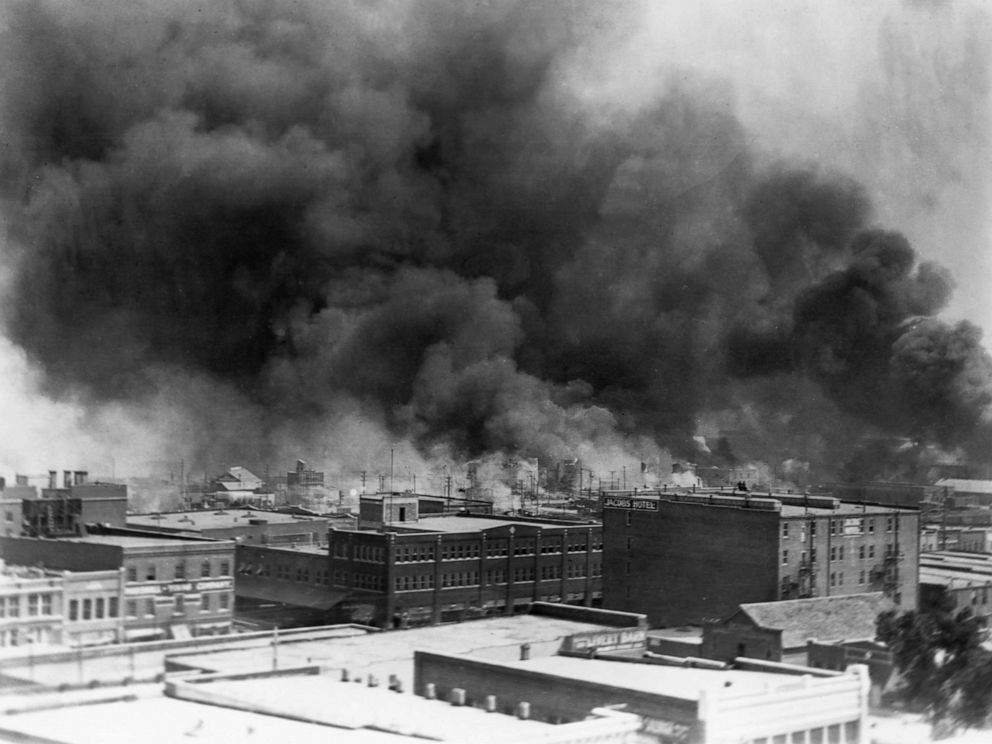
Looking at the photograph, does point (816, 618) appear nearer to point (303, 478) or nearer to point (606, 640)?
point (606, 640)

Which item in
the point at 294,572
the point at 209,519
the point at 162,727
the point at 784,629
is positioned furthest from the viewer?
the point at 209,519

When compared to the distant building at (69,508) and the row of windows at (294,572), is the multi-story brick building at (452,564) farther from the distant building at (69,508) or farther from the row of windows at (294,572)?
the distant building at (69,508)

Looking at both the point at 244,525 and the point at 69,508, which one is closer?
the point at 69,508

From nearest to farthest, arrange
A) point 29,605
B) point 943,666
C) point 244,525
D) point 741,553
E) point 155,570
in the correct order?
point 29,605 < point 155,570 < point 943,666 < point 244,525 < point 741,553

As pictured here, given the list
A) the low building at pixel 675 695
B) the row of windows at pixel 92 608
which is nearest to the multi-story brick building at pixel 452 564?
the low building at pixel 675 695

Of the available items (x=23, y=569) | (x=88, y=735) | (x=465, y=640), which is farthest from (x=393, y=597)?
(x=88, y=735)

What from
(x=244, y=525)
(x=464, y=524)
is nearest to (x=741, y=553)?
(x=464, y=524)

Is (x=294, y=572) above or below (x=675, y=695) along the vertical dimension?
above

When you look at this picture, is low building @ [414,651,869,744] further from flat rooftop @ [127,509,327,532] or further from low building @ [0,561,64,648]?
flat rooftop @ [127,509,327,532]
